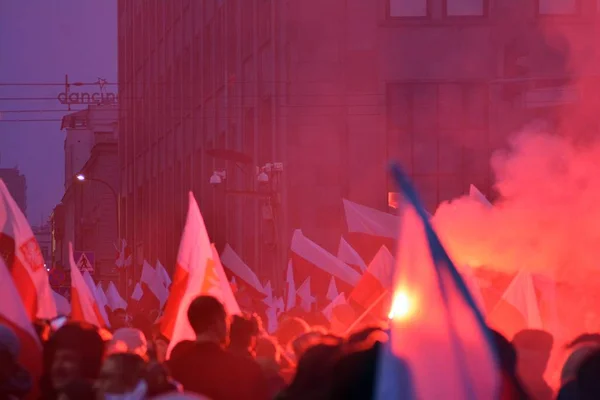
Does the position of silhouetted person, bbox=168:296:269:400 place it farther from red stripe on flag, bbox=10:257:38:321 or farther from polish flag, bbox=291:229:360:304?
polish flag, bbox=291:229:360:304

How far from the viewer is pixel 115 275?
78625mm

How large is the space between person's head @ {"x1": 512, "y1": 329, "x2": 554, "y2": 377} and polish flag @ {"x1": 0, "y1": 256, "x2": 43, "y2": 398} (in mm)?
2821

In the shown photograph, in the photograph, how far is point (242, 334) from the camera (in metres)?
7.44

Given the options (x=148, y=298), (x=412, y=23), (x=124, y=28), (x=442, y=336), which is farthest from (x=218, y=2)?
(x=442, y=336)

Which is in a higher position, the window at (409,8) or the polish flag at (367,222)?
the window at (409,8)

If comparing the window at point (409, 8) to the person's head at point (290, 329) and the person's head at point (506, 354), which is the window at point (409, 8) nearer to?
the person's head at point (290, 329)

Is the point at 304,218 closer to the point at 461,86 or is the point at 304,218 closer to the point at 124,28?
the point at 461,86

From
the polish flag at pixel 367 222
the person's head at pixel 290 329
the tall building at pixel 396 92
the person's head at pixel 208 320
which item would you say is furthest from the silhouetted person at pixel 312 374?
the tall building at pixel 396 92

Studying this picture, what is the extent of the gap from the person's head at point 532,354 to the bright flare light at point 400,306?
1471mm

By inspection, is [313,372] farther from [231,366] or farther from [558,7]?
[558,7]

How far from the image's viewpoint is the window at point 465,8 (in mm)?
30703

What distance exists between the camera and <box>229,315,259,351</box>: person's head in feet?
24.3

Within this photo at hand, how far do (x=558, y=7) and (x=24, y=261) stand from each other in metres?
22.6

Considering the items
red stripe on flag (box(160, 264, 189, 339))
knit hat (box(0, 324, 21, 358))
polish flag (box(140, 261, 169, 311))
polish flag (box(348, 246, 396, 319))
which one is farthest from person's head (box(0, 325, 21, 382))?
polish flag (box(140, 261, 169, 311))
